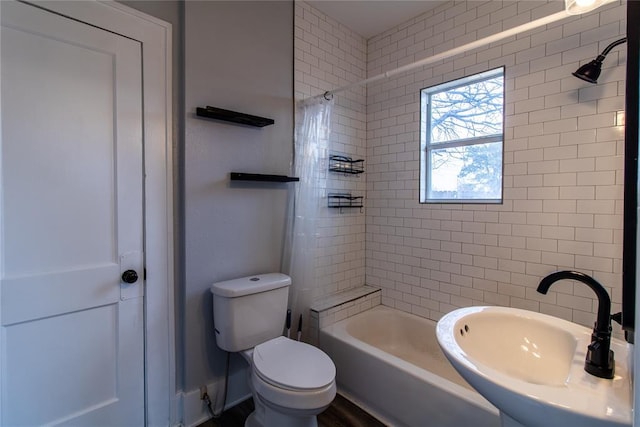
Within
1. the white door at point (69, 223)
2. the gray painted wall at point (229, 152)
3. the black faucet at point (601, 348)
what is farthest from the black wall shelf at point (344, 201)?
the black faucet at point (601, 348)

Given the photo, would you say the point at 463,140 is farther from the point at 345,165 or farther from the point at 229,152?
the point at 229,152

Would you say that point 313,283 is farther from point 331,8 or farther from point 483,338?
point 331,8

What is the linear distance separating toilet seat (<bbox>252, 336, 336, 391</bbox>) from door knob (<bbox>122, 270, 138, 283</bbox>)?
715 millimetres

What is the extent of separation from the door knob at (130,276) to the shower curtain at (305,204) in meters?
0.89

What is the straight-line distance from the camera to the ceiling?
2205 mm

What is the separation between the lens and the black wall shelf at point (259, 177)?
181 centimetres

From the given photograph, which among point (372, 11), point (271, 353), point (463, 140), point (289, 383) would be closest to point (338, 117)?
point (372, 11)

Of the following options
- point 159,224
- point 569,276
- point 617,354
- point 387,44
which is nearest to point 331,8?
point 387,44

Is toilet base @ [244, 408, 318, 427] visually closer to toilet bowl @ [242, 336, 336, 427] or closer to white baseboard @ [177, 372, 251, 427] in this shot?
toilet bowl @ [242, 336, 336, 427]

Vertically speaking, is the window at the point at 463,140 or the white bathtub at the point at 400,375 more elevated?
the window at the point at 463,140

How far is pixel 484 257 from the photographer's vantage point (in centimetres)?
205

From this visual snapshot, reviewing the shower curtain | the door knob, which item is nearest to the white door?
the door knob

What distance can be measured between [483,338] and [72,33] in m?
2.19

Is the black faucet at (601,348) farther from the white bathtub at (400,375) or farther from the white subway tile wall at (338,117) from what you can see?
the white subway tile wall at (338,117)
